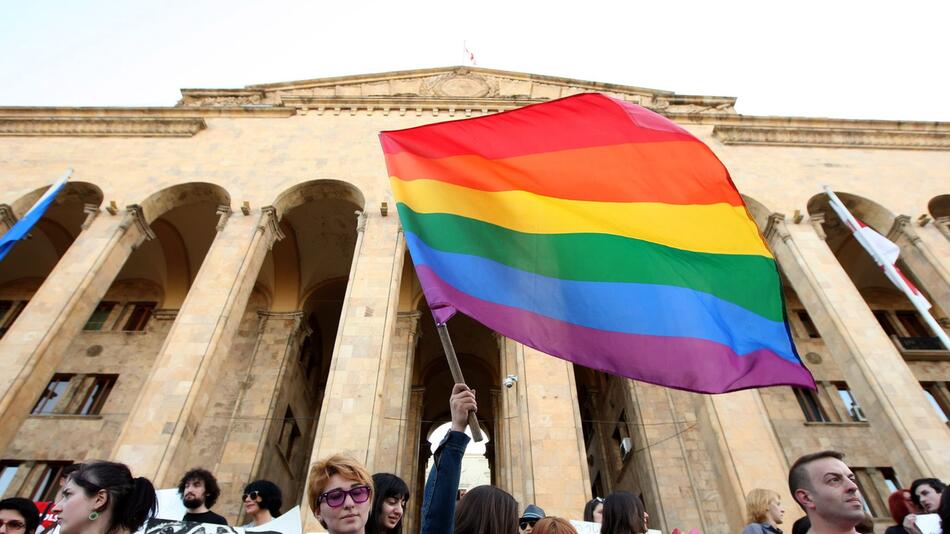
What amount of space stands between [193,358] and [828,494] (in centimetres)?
1101

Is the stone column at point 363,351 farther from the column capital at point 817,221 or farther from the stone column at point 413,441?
the column capital at point 817,221

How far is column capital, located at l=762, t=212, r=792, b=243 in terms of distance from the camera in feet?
47.0

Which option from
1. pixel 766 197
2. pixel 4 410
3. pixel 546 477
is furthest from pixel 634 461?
pixel 4 410

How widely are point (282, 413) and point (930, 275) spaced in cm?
1755

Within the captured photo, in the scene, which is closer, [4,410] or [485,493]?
[485,493]

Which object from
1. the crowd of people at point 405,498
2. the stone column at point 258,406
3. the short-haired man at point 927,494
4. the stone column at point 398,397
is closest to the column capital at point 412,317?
the stone column at point 398,397

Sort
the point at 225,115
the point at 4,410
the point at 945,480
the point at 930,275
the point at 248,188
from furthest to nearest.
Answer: the point at 225,115 < the point at 248,188 < the point at 930,275 < the point at 4,410 < the point at 945,480

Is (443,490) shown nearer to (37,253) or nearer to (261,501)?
(261,501)

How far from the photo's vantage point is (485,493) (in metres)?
2.90

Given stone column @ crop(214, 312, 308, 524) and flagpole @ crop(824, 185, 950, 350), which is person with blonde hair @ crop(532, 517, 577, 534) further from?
stone column @ crop(214, 312, 308, 524)

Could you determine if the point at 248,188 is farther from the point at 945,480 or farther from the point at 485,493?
the point at 945,480

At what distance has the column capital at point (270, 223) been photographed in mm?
14008

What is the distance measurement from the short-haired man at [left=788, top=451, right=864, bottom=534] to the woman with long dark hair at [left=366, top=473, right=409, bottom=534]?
7.43 ft

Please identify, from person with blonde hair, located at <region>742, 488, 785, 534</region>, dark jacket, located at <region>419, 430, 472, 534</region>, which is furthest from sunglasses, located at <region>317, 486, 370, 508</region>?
person with blonde hair, located at <region>742, 488, 785, 534</region>
